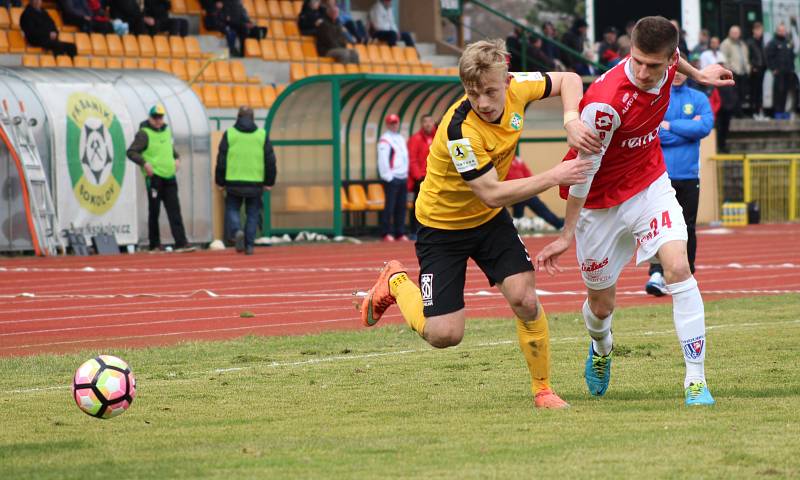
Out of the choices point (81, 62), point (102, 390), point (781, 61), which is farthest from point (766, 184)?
point (102, 390)

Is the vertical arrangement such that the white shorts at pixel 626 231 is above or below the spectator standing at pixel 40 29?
below

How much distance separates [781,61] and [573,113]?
91.2 ft

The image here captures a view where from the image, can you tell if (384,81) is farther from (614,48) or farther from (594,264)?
(594,264)

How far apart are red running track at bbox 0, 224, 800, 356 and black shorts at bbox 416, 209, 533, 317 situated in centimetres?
385

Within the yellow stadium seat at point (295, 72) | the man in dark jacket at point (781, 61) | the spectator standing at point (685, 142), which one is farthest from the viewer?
the man in dark jacket at point (781, 61)

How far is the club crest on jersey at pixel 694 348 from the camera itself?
7.11 metres

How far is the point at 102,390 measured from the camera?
678 centimetres

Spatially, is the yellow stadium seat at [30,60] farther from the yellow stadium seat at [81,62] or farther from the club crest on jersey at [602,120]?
the club crest on jersey at [602,120]

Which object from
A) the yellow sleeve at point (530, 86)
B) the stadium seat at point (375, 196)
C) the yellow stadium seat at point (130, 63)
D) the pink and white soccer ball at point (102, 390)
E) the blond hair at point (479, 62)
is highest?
the yellow stadium seat at point (130, 63)

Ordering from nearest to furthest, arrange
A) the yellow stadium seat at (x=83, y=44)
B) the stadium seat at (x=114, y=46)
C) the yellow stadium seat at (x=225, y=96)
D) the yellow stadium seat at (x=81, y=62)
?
the yellow stadium seat at (x=81, y=62)
the yellow stadium seat at (x=83, y=44)
the stadium seat at (x=114, y=46)
the yellow stadium seat at (x=225, y=96)

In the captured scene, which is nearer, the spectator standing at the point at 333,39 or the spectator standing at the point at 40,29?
the spectator standing at the point at 40,29

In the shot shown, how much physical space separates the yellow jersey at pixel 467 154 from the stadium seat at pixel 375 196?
60.6ft

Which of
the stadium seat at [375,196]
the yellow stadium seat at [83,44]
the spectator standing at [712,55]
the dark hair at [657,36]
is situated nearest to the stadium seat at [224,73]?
the yellow stadium seat at [83,44]

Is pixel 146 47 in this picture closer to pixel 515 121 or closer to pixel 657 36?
pixel 515 121
